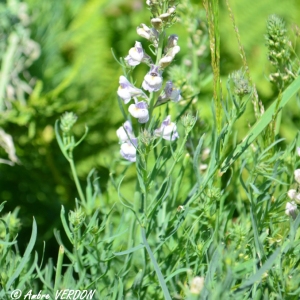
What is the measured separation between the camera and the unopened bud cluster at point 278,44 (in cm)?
56

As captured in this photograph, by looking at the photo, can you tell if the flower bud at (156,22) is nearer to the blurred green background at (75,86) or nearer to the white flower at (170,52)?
the white flower at (170,52)

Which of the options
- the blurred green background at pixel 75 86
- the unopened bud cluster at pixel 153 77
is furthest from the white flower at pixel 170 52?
the blurred green background at pixel 75 86

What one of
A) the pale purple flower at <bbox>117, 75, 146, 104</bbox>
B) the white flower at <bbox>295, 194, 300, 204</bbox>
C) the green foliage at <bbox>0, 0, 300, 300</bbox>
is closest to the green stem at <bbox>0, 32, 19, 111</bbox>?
the green foliage at <bbox>0, 0, 300, 300</bbox>

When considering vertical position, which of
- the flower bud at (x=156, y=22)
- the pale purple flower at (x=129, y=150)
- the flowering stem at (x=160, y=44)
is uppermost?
the flower bud at (x=156, y=22)

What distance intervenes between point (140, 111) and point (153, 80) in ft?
0.12

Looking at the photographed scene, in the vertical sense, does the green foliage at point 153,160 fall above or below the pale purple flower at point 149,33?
below

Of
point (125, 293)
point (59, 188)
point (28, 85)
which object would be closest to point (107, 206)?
point (125, 293)

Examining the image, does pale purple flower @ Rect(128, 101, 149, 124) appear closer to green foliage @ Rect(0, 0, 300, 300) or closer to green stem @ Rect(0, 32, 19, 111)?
green foliage @ Rect(0, 0, 300, 300)

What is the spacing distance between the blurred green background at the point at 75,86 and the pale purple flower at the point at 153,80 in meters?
0.48

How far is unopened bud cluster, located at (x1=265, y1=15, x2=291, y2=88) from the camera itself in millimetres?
562

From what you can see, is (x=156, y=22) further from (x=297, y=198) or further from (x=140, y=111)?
(x=297, y=198)

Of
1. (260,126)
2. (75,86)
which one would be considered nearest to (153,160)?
(75,86)

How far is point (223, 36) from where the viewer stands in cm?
137

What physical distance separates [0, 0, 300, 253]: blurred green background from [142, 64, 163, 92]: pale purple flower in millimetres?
479
